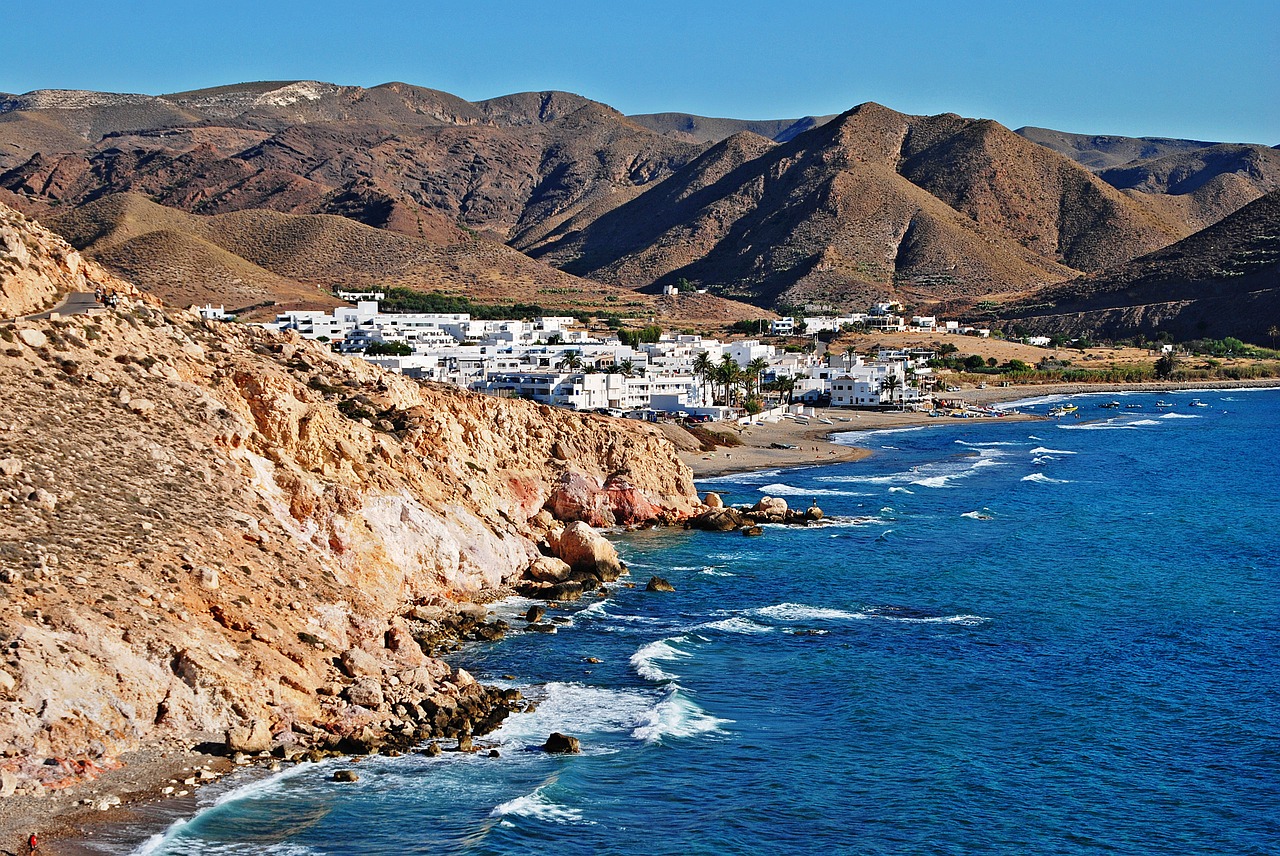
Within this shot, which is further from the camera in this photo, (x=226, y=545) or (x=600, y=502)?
(x=600, y=502)

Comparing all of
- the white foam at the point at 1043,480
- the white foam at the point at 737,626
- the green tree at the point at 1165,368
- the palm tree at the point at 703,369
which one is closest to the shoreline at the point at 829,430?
the green tree at the point at 1165,368

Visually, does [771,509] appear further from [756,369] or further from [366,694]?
[756,369]

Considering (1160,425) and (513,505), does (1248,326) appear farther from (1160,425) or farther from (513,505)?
→ (513,505)

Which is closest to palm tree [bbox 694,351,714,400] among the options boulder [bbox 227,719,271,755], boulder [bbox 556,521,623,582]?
boulder [bbox 556,521,623,582]

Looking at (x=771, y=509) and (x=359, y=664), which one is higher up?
(x=771, y=509)

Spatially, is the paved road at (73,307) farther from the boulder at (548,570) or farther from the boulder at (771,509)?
the boulder at (771,509)

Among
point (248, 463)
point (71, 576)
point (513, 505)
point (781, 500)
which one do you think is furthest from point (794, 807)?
point (781, 500)

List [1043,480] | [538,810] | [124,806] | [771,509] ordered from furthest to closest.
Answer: [1043,480]
[771,509]
[538,810]
[124,806]

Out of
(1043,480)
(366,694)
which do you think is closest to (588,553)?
(366,694)
